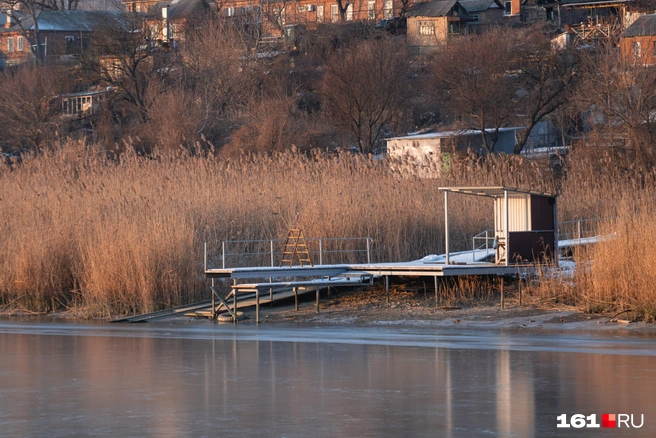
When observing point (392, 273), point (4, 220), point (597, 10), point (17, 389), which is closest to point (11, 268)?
point (4, 220)

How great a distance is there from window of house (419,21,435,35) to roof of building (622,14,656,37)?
15.3 m

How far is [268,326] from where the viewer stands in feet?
64.4

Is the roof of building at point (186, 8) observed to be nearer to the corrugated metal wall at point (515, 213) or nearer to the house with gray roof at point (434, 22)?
the house with gray roof at point (434, 22)

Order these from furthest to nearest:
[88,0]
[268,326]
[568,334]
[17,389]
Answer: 1. [88,0]
2. [268,326]
3. [568,334]
4. [17,389]

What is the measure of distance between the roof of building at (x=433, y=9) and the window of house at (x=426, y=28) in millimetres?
555

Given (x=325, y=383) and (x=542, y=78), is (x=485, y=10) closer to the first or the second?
(x=542, y=78)

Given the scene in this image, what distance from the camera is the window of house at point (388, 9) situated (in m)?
86.5

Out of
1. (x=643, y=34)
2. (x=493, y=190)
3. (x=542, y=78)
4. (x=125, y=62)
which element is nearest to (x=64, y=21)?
(x=125, y=62)

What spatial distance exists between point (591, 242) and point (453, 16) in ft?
193

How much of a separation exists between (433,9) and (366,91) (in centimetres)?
2295

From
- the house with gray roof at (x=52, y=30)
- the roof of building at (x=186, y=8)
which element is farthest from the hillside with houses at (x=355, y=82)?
the house with gray roof at (x=52, y=30)

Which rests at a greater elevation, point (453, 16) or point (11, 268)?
point (453, 16)

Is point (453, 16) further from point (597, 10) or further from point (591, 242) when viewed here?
point (591, 242)

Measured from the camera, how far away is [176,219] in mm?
23438
